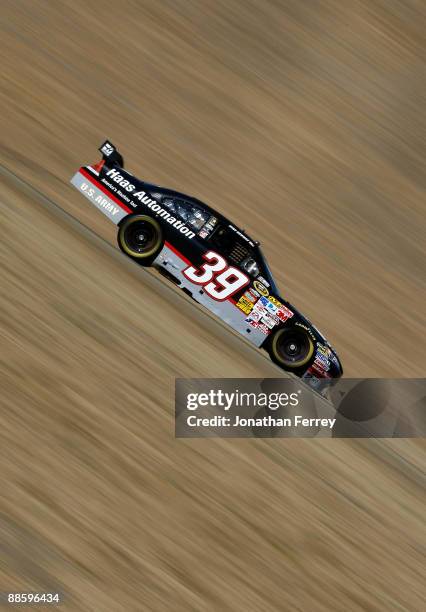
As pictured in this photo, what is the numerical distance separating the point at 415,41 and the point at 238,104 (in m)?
4.21

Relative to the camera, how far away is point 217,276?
15742mm

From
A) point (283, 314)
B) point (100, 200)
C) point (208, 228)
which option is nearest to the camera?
point (283, 314)

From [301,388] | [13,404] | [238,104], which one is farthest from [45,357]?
[238,104]

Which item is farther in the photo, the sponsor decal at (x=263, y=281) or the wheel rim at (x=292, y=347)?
the sponsor decal at (x=263, y=281)

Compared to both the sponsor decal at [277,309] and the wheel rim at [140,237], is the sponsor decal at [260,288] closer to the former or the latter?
the sponsor decal at [277,309]

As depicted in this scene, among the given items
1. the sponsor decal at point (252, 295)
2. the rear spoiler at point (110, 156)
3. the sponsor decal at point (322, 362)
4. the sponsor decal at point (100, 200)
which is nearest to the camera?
the sponsor decal at point (322, 362)

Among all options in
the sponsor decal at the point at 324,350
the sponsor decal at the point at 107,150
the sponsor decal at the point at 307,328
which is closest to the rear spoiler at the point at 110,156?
the sponsor decal at the point at 107,150

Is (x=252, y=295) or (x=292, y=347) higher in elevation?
(x=252, y=295)

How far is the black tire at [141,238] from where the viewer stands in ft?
51.7

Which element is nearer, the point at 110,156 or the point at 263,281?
the point at 263,281

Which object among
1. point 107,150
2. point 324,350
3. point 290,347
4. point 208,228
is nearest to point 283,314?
point 290,347

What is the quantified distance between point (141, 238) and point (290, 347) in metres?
2.86

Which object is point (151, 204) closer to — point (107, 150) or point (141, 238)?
point (141, 238)

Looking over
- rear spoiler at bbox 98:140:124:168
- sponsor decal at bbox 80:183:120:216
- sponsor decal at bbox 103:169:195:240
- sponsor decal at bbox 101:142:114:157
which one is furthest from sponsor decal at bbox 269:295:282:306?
sponsor decal at bbox 101:142:114:157
